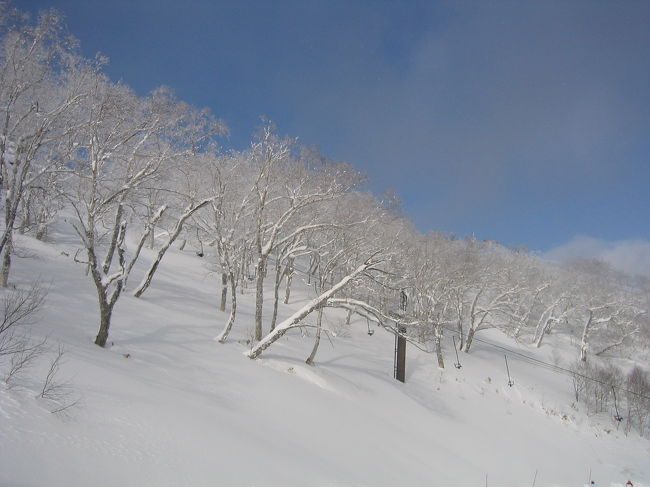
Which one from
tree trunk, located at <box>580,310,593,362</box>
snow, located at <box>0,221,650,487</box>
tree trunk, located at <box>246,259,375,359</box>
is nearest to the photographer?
snow, located at <box>0,221,650,487</box>

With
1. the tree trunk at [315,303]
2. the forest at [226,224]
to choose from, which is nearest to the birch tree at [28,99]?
the forest at [226,224]

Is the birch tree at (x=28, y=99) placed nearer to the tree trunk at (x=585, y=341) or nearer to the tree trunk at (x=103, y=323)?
the tree trunk at (x=103, y=323)

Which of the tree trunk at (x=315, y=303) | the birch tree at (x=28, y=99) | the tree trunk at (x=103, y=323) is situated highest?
the birch tree at (x=28, y=99)

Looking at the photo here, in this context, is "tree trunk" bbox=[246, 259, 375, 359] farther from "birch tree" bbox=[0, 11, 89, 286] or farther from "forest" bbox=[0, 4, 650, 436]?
"birch tree" bbox=[0, 11, 89, 286]

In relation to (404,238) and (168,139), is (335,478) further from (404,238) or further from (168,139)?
(404,238)

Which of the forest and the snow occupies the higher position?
the forest

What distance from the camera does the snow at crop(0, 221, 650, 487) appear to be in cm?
437

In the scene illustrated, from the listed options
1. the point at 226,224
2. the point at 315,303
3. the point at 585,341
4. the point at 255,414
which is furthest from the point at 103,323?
the point at 585,341

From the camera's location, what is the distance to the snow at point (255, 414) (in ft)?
14.3

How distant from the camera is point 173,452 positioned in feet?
15.7

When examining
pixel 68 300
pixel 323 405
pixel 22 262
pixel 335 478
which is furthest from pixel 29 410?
pixel 22 262

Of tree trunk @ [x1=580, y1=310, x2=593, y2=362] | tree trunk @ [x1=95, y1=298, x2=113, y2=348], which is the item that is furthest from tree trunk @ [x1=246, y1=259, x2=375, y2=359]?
tree trunk @ [x1=580, y1=310, x2=593, y2=362]

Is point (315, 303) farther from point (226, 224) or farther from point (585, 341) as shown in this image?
point (585, 341)

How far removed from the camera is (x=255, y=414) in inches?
306
